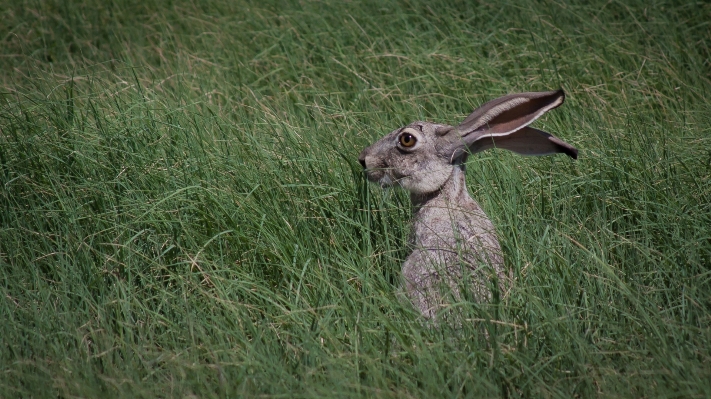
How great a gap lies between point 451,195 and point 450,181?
0.08 m

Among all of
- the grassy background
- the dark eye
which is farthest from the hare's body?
the dark eye

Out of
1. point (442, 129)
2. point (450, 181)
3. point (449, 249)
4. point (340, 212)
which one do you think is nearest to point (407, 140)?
point (442, 129)

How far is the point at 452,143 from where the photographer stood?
4.70 m

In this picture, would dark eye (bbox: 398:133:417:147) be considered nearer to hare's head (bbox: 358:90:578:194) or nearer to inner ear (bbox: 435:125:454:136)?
hare's head (bbox: 358:90:578:194)

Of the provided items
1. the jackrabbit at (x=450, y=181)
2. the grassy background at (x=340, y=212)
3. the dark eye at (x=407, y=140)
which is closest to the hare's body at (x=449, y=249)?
the jackrabbit at (x=450, y=181)

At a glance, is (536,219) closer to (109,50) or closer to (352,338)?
(352,338)

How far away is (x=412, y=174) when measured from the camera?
4777 millimetres

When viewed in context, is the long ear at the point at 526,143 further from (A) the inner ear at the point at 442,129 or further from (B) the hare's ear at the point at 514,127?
(A) the inner ear at the point at 442,129

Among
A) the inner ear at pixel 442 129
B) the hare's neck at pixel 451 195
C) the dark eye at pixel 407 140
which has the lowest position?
the hare's neck at pixel 451 195

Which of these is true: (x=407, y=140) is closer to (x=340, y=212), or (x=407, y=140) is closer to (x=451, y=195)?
(x=451, y=195)

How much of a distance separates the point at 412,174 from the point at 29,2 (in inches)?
214

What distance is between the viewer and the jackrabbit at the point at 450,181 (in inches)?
166

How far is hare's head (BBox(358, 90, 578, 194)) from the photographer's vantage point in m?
4.51

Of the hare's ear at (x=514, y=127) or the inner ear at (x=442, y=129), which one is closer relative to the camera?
the hare's ear at (x=514, y=127)
